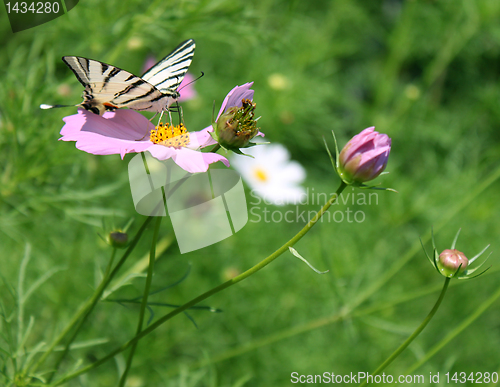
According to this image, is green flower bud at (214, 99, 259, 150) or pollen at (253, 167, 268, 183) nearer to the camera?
green flower bud at (214, 99, 259, 150)

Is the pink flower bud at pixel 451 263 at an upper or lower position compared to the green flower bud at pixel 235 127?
lower

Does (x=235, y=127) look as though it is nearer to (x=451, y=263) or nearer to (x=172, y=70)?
(x=172, y=70)

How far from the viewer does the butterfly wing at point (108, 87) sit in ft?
1.66

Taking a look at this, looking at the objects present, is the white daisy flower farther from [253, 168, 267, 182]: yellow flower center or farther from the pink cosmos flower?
the pink cosmos flower

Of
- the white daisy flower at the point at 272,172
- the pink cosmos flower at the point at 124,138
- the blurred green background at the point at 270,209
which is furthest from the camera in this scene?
the white daisy flower at the point at 272,172

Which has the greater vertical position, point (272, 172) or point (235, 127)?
point (235, 127)

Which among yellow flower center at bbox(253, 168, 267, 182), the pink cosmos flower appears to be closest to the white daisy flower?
yellow flower center at bbox(253, 168, 267, 182)

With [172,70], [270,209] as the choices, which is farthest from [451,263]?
[270,209]

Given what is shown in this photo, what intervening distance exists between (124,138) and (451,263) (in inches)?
17.8

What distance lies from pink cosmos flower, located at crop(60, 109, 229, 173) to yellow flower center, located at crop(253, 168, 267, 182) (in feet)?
3.37

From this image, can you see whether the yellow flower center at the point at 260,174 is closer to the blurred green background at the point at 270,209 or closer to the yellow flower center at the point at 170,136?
the blurred green background at the point at 270,209

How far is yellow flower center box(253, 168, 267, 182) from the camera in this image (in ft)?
5.37

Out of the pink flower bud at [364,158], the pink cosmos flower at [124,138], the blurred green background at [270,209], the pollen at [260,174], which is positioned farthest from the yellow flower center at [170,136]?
the pollen at [260,174]

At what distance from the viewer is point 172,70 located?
561 mm
